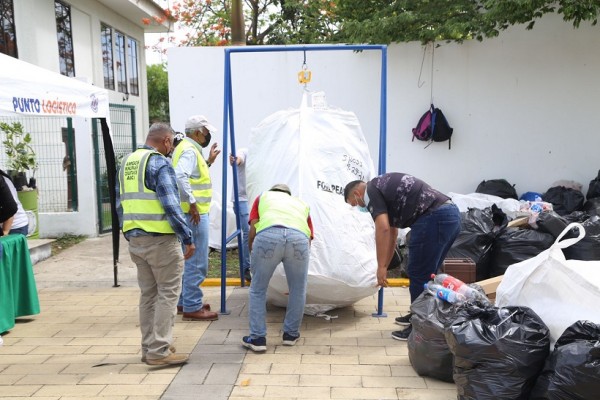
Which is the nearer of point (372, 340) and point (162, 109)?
point (372, 340)

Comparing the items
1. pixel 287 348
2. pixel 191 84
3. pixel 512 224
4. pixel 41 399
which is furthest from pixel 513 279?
pixel 191 84

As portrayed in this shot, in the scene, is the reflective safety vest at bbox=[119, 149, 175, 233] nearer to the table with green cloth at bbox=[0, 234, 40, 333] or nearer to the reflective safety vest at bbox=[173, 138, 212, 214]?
the reflective safety vest at bbox=[173, 138, 212, 214]

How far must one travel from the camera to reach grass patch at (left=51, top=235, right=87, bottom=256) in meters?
8.54

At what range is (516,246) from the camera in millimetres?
5746

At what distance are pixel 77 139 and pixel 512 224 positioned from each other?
664 centimetres

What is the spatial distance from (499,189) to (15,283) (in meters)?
5.89

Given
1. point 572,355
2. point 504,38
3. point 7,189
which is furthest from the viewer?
point 504,38

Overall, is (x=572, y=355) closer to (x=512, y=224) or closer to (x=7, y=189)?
(x=512, y=224)

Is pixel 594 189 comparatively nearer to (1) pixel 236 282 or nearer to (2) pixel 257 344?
(1) pixel 236 282

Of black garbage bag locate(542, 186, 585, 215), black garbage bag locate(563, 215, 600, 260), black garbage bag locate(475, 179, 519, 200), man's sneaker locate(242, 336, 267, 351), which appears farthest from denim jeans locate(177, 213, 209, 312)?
black garbage bag locate(542, 186, 585, 215)

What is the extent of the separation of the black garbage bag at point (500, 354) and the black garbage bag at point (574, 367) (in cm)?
9

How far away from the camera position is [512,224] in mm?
6117

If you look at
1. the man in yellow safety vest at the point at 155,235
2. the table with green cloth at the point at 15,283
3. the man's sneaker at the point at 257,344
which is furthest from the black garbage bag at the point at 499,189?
the table with green cloth at the point at 15,283

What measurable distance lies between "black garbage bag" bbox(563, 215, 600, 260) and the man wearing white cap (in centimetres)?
334
